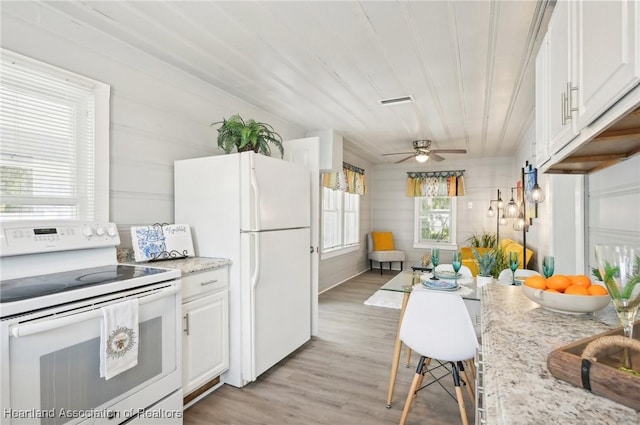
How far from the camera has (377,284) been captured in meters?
6.23

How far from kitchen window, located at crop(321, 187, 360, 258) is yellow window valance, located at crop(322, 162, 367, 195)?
0.15 m

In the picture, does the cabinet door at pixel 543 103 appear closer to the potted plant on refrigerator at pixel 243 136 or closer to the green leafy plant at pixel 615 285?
the green leafy plant at pixel 615 285

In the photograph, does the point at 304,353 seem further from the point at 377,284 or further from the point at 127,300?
the point at 377,284

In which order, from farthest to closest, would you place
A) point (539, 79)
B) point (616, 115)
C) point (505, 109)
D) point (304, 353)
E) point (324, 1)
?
point (505, 109), point (304, 353), point (324, 1), point (539, 79), point (616, 115)

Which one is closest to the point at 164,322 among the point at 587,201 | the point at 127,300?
the point at 127,300

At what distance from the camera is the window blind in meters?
1.84

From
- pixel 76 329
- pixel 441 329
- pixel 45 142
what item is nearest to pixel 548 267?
pixel 441 329

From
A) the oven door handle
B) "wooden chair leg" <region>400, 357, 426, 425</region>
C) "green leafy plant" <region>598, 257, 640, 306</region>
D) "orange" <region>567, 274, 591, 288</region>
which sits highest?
"green leafy plant" <region>598, 257, 640, 306</region>

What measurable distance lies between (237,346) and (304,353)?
823 millimetres

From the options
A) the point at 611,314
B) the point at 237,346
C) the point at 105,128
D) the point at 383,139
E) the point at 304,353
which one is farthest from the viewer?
the point at 383,139

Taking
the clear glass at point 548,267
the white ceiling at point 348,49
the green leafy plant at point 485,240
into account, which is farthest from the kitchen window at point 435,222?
the clear glass at point 548,267

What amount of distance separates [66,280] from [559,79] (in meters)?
2.38

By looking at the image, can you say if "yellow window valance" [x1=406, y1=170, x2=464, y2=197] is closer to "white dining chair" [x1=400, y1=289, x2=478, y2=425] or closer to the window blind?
"white dining chair" [x1=400, y1=289, x2=478, y2=425]

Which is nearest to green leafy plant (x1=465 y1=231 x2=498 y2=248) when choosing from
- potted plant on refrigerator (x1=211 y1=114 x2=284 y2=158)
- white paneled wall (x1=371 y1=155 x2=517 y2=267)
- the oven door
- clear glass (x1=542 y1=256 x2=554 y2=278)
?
white paneled wall (x1=371 y1=155 x2=517 y2=267)
